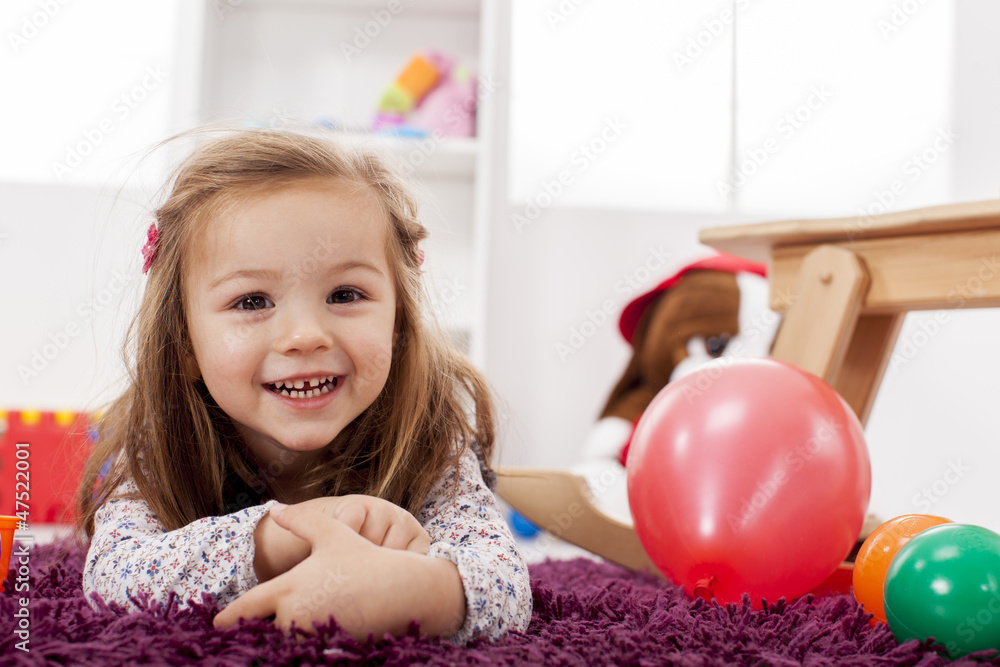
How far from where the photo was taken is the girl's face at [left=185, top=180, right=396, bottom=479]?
711 millimetres

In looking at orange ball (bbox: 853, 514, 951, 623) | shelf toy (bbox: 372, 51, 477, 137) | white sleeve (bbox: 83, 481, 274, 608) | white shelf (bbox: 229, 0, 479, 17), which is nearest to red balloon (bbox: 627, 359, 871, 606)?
orange ball (bbox: 853, 514, 951, 623)

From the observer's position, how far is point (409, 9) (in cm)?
209

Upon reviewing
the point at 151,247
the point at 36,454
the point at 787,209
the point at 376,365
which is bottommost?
the point at 36,454

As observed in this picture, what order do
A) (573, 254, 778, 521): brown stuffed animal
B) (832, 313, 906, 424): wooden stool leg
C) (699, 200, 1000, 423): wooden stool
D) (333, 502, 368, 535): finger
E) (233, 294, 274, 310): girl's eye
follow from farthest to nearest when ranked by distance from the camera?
(573, 254, 778, 521): brown stuffed animal
(832, 313, 906, 424): wooden stool leg
(699, 200, 1000, 423): wooden stool
(233, 294, 274, 310): girl's eye
(333, 502, 368, 535): finger

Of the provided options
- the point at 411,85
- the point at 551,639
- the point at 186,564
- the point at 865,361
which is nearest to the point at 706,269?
the point at 865,361

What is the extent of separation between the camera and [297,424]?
742mm

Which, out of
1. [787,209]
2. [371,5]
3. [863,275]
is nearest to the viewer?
[863,275]

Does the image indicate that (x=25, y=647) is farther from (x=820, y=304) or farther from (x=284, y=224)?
(x=820, y=304)

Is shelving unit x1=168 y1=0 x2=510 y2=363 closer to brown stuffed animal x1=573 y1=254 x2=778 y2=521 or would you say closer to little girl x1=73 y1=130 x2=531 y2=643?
brown stuffed animal x1=573 y1=254 x2=778 y2=521

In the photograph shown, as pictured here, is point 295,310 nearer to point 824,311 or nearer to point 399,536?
point 399,536

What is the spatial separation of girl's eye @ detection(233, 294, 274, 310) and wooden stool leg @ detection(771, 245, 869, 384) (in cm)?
63

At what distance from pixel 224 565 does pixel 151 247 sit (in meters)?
0.36

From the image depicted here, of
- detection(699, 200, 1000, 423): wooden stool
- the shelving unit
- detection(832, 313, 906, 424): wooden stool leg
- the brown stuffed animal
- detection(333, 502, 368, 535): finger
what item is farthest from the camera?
the shelving unit

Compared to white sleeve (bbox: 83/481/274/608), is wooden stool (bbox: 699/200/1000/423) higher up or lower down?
higher up
